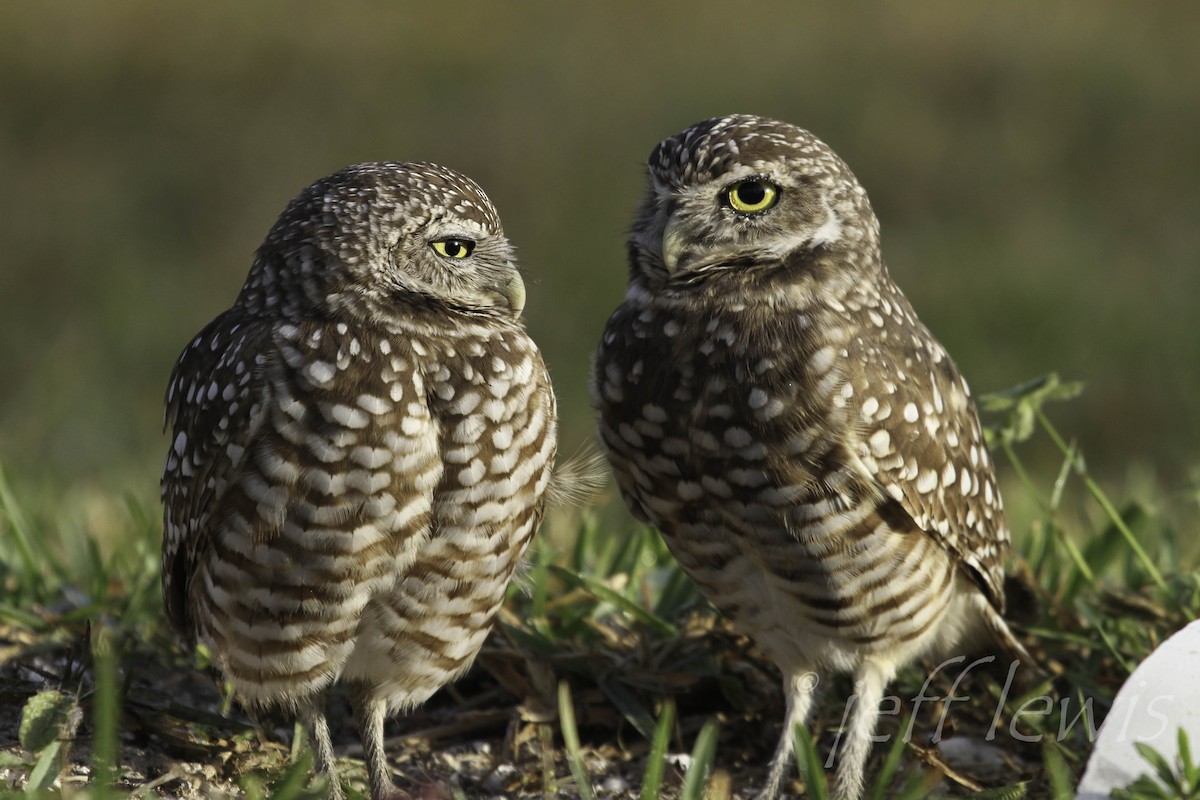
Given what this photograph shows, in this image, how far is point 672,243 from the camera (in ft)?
10.3

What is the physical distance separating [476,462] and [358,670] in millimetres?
553

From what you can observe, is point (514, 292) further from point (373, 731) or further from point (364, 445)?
point (373, 731)

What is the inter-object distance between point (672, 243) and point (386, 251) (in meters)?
0.69

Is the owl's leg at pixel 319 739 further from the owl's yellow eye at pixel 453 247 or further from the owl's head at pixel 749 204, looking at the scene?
the owl's head at pixel 749 204

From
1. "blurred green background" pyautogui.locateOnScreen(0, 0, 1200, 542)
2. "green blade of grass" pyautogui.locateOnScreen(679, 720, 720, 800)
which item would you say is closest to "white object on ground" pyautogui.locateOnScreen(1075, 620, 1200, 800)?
"green blade of grass" pyautogui.locateOnScreen(679, 720, 720, 800)

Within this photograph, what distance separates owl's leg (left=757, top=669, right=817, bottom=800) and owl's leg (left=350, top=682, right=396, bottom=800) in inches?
32.6

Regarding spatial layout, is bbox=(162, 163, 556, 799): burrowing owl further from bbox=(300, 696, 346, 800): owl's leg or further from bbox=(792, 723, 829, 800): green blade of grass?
bbox=(792, 723, 829, 800): green blade of grass

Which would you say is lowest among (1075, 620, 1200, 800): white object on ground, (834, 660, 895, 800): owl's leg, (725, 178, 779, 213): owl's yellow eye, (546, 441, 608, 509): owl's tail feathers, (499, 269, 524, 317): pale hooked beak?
(834, 660, 895, 800): owl's leg

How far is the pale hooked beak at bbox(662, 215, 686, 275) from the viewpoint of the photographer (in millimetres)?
3145

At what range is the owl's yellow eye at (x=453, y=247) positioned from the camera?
9.30 ft

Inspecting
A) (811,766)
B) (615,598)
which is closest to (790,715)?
(615,598)

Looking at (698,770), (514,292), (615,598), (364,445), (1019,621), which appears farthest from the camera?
(1019,621)

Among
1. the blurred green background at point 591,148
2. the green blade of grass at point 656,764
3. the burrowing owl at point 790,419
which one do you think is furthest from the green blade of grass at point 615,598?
the blurred green background at point 591,148

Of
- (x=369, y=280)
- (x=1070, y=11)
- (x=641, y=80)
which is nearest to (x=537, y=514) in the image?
(x=369, y=280)
